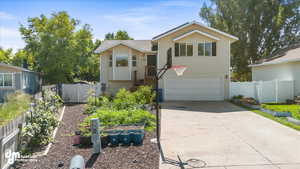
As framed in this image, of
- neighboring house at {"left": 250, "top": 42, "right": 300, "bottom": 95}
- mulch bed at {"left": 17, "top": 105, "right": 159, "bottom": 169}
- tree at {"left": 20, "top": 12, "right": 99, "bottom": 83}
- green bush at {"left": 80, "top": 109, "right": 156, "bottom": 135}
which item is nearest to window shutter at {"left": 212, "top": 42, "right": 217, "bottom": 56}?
neighboring house at {"left": 250, "top": 42, "right": 300, "bottom": 95}

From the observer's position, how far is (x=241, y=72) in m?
25.5

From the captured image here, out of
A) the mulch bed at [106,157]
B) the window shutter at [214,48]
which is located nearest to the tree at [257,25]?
the window shutter at [214,48]

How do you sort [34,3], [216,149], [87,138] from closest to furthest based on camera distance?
[216,149], [87,138], [34,3]

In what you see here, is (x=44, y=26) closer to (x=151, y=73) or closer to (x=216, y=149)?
(x=151, y=73)

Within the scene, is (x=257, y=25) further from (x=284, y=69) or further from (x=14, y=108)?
(x=14, y=108)

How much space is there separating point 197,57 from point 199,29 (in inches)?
87.4

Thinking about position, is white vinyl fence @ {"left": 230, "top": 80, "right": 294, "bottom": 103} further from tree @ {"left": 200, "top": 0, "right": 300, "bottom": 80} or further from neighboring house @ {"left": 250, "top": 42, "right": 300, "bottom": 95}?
tree @ {"left": 200, "top": 0, "right": 300, "bottom": 80}

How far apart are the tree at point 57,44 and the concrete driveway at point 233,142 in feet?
49.1

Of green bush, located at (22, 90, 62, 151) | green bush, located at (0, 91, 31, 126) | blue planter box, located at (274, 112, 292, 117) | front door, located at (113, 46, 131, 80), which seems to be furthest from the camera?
front door, located at (113, 46, 131, 80)

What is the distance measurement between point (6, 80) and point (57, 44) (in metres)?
5.57

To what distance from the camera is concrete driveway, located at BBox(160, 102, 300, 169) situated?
470 cm

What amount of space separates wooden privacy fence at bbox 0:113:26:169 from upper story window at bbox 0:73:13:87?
635 inches

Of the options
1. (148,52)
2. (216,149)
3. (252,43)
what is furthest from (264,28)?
(216,149)

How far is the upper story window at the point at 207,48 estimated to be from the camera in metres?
15.5
